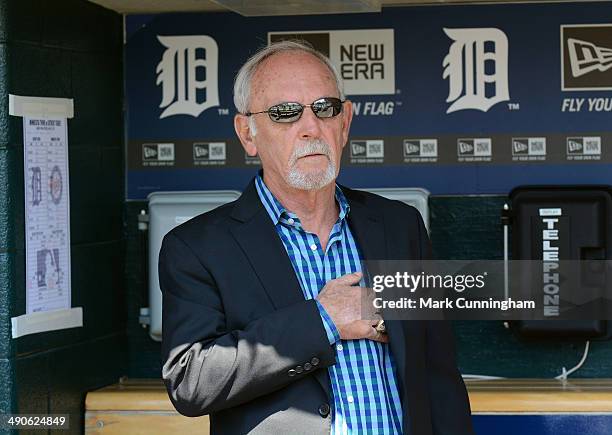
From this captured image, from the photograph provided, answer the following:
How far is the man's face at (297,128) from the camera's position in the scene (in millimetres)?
2938

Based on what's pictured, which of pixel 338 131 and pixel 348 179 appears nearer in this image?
pixel 338 131

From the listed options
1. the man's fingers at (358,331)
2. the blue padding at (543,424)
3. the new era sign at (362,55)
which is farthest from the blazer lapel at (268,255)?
the new era sign at (362,55)

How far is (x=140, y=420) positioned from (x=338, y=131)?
6.52 feet

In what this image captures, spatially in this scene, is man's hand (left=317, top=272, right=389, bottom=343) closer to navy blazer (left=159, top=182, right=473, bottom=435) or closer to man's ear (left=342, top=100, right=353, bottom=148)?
navy blazer (left=159, top=182, right=473, bottom=435)

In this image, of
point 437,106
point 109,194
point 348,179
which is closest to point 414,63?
point 437,106

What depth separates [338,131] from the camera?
9.89 ft

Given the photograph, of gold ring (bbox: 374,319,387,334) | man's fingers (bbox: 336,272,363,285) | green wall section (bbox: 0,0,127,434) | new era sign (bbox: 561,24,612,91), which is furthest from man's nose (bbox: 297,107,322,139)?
new era sign (bbox: 561,24,612,91)

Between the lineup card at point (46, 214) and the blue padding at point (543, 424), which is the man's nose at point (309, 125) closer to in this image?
the lineup card at point (46, 214)

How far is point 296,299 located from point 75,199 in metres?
1.97

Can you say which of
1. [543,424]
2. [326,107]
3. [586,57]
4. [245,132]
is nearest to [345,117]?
[326,107]

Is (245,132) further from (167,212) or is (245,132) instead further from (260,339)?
(167,212)

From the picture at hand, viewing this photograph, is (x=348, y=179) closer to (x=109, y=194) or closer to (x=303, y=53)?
(x=109, y=194)

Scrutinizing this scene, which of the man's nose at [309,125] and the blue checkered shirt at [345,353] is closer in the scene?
the blue checkered shirt at [345,353]

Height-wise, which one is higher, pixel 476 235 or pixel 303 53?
pixel 303 53
